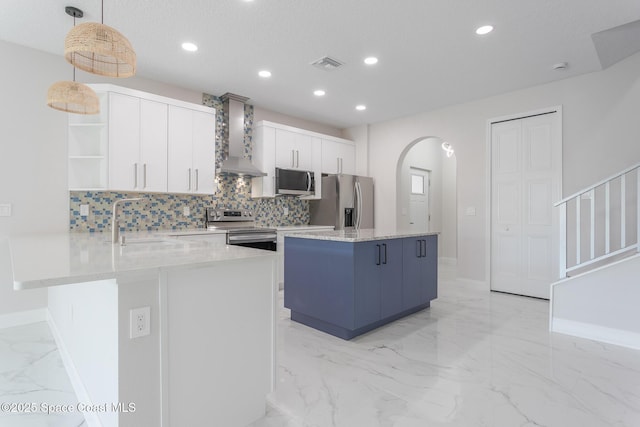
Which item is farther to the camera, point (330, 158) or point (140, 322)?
point (330, 158)

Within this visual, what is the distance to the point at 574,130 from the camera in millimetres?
4059

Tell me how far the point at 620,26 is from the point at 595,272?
2222mm

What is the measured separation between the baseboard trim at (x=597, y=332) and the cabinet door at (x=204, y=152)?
4.07 meters

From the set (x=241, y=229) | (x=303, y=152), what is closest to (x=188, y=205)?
(x=241, y=229)

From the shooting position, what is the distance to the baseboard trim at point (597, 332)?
9.07 ft

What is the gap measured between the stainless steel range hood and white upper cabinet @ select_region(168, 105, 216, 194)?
0.28m

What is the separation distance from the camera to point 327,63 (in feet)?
11.8

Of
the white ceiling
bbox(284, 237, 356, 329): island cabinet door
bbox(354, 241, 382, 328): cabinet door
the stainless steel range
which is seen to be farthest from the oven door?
the white ceiling

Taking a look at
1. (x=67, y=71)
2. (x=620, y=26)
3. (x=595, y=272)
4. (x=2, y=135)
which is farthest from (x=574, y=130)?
(x=2, y=135)

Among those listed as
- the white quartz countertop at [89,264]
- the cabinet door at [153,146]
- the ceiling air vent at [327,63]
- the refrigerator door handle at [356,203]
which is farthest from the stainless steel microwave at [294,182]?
the white quartz countertop at [89,264]

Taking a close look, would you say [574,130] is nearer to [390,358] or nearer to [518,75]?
[518,75]

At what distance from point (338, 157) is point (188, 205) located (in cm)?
272

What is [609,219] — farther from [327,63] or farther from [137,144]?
[137,144]

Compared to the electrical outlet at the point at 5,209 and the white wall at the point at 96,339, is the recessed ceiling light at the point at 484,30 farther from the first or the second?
the electrical outlet at the point at 5,209
